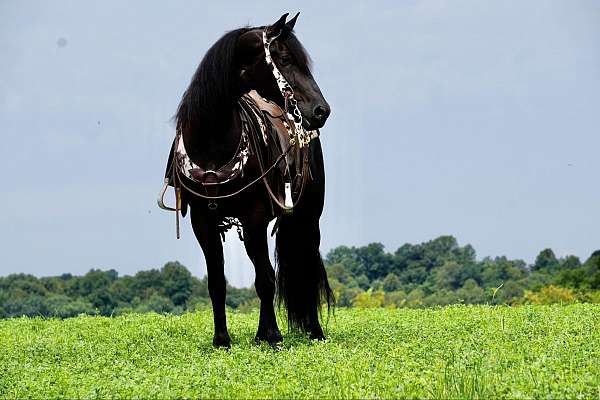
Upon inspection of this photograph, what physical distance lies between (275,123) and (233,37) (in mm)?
1249

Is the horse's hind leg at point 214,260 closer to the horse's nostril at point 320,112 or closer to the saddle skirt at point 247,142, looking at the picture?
the saddle skirt at point 247,142

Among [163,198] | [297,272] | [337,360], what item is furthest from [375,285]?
[337,360]

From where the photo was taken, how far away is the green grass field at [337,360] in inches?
290

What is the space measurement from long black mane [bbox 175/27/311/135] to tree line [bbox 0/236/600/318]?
15.5ft

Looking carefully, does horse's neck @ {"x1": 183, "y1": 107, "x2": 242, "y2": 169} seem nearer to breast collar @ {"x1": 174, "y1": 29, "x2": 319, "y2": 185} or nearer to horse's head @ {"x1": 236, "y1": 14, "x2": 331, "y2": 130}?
breast collar @ {"x1": 174, "y1": 29, "x2": 319, "y2": 185}

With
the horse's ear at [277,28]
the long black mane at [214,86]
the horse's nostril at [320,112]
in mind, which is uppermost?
the horse's ear at [277,28]

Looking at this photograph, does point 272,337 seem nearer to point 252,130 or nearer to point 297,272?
point 297,272

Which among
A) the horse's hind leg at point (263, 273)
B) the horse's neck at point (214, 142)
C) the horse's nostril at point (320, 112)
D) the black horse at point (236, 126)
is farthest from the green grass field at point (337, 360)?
the horse's nostril at point (320, 112)

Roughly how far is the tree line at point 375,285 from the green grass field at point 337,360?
1932 mm

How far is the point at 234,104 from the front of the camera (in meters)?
10.2

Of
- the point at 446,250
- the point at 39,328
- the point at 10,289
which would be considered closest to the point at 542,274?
the point at 446,250

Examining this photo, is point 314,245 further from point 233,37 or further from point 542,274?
point 542,274

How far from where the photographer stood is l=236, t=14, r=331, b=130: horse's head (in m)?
9.62

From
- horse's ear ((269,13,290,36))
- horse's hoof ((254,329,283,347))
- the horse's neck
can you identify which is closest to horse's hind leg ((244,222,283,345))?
horse's hoof ((254,329,283,347))
